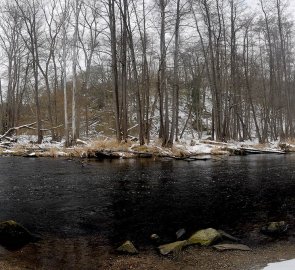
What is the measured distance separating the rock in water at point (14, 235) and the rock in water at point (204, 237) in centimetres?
296

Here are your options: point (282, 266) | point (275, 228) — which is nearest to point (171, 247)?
point (282, 266)

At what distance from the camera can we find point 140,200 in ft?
31.7

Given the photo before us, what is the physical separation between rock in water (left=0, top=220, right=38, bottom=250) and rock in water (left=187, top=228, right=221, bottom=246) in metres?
2.96

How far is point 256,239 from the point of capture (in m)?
6.80

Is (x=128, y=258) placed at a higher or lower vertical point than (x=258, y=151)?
lower

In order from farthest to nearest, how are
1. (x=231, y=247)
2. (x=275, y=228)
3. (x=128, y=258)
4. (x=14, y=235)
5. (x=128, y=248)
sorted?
(x=275, y=228), (x=14, y=235), (x=231, y=247), (x=128, y=248), (x=128, y=258)

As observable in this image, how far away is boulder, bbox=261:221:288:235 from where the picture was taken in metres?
7.12

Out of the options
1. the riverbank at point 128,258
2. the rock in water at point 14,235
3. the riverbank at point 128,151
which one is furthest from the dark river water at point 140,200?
the riverbank at point 128,151

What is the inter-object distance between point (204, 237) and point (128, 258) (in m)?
1.59

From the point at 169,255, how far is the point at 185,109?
49694mm

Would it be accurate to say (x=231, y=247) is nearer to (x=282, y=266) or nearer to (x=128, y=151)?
(x=282, y=266)

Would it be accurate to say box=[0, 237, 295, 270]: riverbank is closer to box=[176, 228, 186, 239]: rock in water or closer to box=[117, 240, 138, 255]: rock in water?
box=[117, 240, 138, 255]: rock in water

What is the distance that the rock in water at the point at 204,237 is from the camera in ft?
21.1

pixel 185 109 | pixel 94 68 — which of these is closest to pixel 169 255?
pixel 94 68
